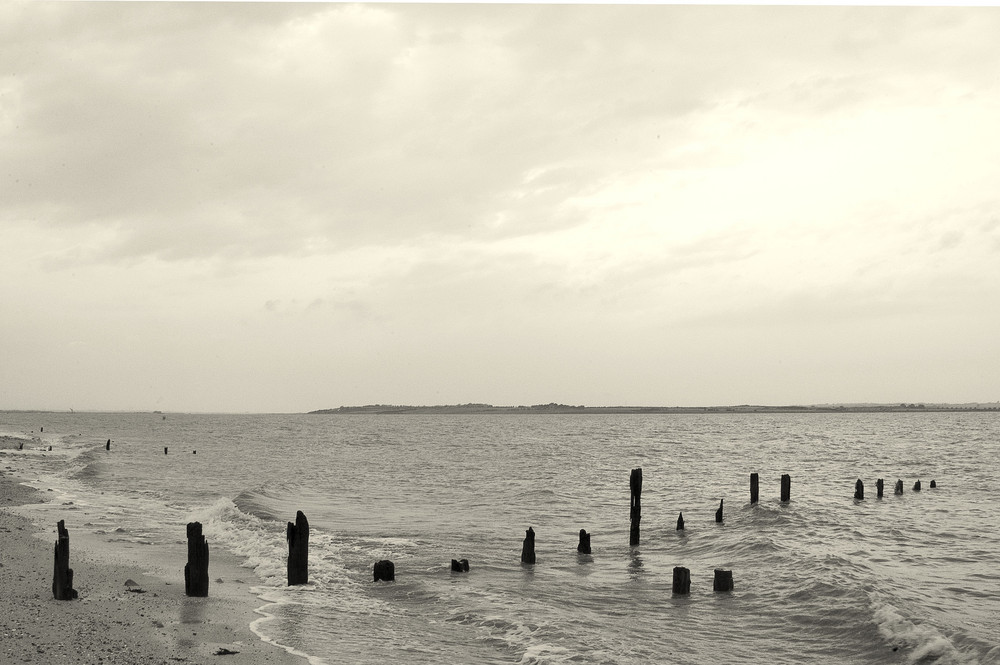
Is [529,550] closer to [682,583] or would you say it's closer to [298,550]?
[682,583]

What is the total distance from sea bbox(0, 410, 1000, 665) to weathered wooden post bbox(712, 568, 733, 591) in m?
0.33

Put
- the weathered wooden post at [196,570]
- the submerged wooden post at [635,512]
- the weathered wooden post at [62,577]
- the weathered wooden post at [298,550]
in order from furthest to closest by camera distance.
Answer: the submerged wooden post at [635,512]
the weathered wooden post at [298,550]
the weathered wooden post at [196,570]
the weathered wooden post at [62,577]

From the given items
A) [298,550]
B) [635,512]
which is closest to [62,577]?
[298,550]

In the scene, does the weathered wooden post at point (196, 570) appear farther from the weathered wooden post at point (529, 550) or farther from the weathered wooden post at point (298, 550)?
the weathered wooden post at point (529, 550)

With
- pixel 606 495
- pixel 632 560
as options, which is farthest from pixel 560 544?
pixel 606 495

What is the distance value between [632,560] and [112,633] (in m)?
14.3

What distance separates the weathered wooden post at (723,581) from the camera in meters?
18.4

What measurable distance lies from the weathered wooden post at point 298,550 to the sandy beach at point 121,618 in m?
1.01

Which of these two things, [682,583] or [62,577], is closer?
[62,577]

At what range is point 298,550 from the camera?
1730 cm

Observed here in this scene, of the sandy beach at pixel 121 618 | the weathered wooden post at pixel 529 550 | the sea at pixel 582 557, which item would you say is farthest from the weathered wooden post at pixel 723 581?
the sandy beach at pixel 121 618

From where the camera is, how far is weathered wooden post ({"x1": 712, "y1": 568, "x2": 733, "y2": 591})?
60.3 feet

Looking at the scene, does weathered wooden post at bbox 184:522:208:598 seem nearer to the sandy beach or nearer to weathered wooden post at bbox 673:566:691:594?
the sandy beach

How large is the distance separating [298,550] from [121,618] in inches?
173
